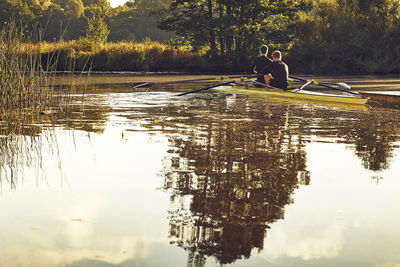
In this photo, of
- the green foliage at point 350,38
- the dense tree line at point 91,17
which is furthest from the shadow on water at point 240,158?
the dense tree line at point 91,17

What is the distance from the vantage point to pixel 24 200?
5320 millimetres

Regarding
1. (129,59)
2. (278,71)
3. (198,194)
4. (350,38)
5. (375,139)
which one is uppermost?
(350,38)

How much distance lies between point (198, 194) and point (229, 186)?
1.51 feet

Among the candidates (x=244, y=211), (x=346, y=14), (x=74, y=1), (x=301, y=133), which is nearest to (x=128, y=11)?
(x=74, y=1)

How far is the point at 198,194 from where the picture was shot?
18.0 feet

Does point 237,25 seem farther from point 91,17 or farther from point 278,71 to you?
point 91,17

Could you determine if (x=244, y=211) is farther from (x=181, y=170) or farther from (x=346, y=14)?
Result: (x=346, y=14)

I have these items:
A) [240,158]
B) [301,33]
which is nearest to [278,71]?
[240,158]

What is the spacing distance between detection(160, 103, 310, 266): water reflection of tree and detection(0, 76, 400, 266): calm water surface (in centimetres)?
2

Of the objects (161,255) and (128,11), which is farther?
(128,11)

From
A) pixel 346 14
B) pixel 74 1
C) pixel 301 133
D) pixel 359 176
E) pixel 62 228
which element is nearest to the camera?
pixel 62 228

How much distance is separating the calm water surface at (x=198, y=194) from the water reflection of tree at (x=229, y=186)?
16mm

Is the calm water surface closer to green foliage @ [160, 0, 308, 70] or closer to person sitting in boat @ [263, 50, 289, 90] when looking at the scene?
person sitting in boat @ [263, 50, 289, 90]

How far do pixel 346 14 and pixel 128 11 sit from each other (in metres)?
44.4
